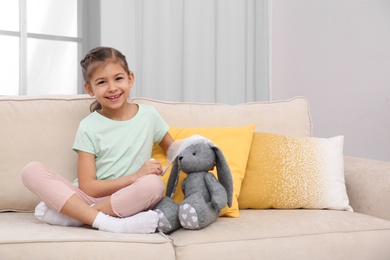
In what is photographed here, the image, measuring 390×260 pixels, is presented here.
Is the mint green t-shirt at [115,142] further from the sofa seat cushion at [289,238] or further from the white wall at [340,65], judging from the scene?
the white wall at [340,65]

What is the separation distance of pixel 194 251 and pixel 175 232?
163mm

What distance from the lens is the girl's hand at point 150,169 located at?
167 cm

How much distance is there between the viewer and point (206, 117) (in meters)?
2.05

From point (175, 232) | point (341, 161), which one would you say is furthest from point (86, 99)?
point (341, 161)

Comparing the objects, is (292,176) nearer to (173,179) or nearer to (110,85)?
(173,179)

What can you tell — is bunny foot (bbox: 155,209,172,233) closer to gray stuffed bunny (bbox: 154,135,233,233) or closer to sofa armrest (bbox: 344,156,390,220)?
gray stuffed bunny (bbox: 154,135,233,233)

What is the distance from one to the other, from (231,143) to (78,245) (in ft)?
2.38

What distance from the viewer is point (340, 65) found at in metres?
3.15

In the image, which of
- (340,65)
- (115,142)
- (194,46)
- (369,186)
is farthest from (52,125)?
(340,65)

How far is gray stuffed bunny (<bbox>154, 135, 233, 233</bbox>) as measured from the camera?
1.52 m

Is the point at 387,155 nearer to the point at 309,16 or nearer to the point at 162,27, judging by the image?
the point at 309,16

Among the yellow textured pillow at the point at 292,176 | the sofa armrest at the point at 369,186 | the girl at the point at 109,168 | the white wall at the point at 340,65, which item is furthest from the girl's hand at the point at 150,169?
the white wall at the point at 340,65

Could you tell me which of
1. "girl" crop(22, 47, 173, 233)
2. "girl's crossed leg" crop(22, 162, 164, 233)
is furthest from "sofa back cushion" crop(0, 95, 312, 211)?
"girl's crossed leg" crop(22, 162, 164, 233)

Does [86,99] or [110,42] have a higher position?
[110,42]
